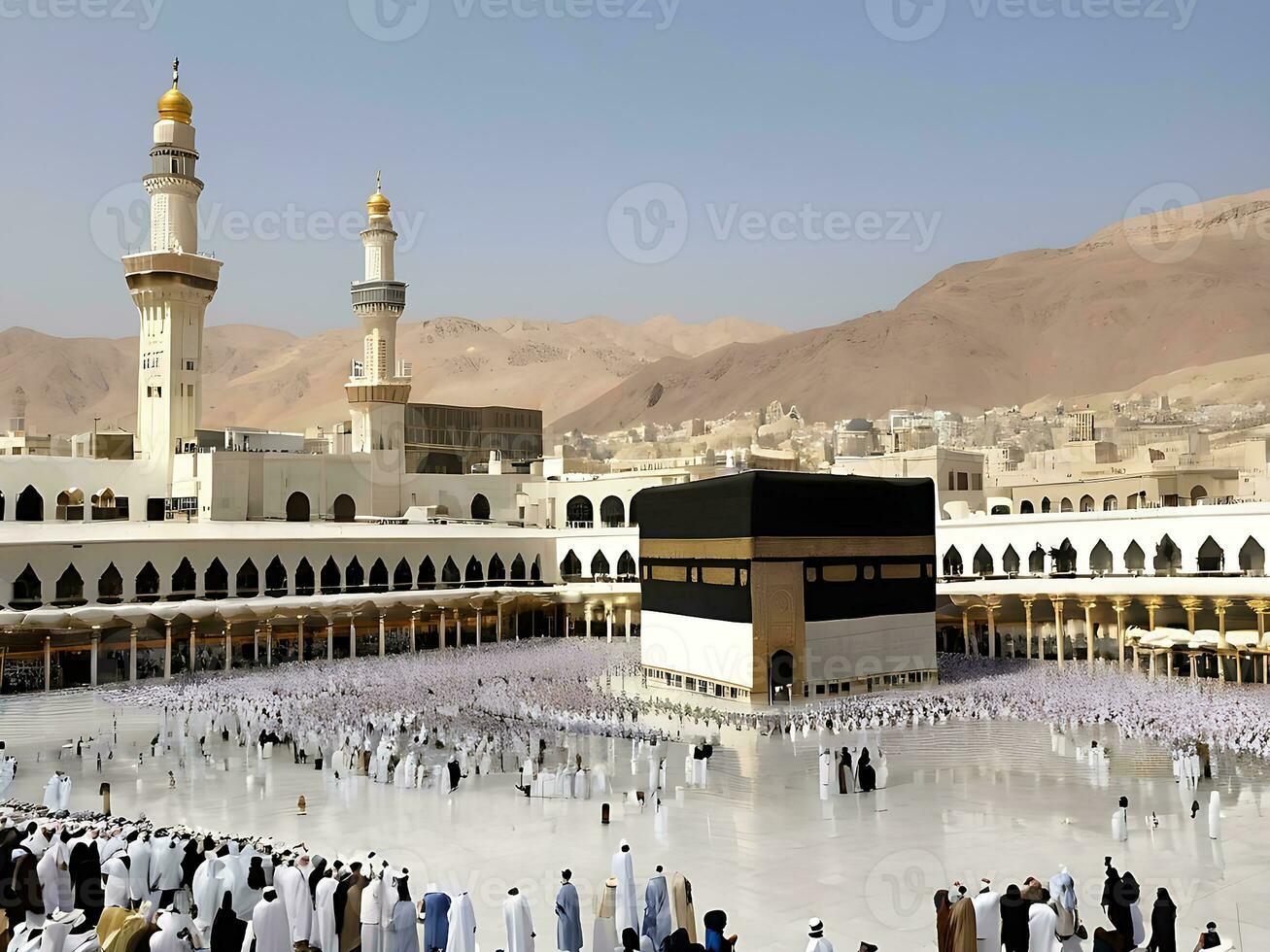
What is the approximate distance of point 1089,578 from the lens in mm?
30922

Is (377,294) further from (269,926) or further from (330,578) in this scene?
(269,926)

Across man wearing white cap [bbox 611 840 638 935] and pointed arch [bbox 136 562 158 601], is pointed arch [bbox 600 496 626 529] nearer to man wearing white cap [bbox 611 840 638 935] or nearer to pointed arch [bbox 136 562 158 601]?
pointed arch [bbox 136 562 158 601]

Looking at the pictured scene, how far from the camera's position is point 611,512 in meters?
47.0

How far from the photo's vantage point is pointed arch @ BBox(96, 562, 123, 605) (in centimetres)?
3077

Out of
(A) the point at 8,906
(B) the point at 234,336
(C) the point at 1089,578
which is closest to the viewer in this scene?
(A) the point at 8,906

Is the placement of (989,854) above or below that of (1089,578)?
below

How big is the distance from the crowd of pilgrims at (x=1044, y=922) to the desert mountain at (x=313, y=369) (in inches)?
5644

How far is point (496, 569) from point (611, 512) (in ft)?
28.0

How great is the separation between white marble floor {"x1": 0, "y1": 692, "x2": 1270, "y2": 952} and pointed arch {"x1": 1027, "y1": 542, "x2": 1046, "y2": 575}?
15177mm

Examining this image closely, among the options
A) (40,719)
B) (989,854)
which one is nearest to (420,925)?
(989,854)

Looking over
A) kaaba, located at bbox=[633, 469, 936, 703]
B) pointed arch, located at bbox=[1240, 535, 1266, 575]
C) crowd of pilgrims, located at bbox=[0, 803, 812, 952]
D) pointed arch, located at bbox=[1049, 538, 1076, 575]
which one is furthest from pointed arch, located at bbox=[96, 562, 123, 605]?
pointed arch, located at bbox=[1240, 535, 1266, 575]

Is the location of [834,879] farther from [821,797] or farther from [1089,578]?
[1089,578]

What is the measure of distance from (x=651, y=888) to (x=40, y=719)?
61.2ft

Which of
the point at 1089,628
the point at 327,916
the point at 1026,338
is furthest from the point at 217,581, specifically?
the point at 1026,338
